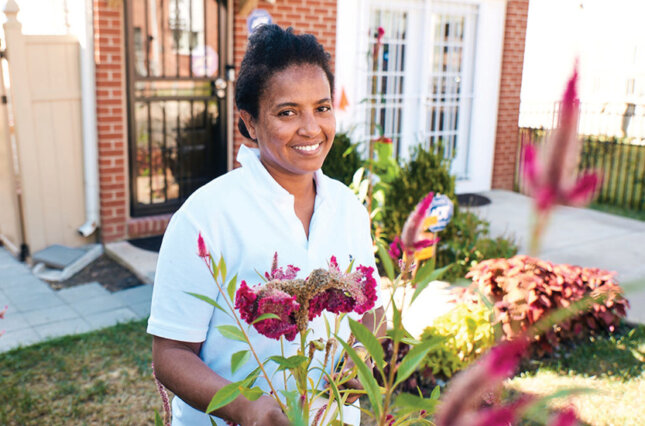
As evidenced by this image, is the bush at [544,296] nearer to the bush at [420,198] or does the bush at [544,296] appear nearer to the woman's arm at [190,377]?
the bush at [420,198]

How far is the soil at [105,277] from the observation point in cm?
550

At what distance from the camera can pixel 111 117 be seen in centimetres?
606

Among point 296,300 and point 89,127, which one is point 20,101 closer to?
point 89,127

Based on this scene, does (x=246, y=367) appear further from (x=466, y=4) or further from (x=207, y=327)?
(x=466, y=4)

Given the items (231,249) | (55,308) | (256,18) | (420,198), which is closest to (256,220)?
(231,249)

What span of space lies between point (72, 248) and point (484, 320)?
3861 millimetres

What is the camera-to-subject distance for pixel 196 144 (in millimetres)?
6867

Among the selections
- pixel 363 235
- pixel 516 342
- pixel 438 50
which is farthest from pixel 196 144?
pixel 516 342

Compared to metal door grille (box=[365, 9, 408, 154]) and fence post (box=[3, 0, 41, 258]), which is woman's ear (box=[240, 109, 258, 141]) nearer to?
fence post (box=[3, 0, 41, 258])

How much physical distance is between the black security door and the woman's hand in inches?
219

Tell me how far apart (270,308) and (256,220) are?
0.74 metres

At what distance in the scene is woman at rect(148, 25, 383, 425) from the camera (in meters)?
1.50

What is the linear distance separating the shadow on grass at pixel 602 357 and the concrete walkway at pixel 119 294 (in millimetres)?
362

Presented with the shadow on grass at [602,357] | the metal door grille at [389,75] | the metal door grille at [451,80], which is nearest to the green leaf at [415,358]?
the shadow on grass at [602,357]
